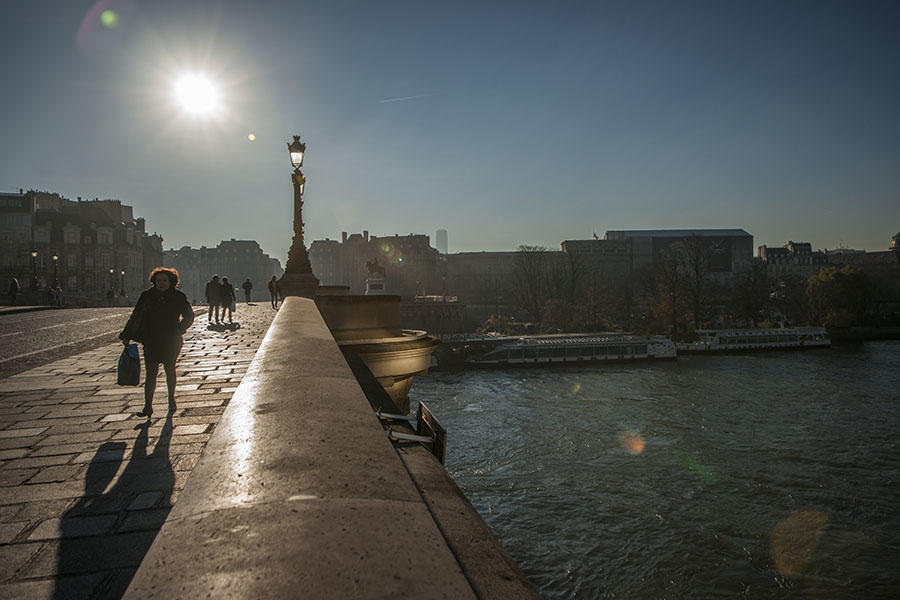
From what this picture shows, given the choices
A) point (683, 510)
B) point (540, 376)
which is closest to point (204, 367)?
point (683, 510)

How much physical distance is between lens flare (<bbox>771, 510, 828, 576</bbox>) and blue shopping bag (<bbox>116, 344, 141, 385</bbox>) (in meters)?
16.0

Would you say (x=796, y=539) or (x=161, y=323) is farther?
(x=796, y=539)

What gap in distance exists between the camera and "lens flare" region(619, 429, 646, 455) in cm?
2338

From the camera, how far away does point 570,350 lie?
51.0 m

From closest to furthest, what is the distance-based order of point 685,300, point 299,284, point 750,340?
point 299,284 → point 750,340 → point 685,300

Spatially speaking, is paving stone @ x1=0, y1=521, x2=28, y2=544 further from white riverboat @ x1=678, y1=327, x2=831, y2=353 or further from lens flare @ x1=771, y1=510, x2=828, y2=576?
white riverboat @ x1=678, y1=327, x2=831, y2=353

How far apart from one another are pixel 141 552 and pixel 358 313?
746 centimetres

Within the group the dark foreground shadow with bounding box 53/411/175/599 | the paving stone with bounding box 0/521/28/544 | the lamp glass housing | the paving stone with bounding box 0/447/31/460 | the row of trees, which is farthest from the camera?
the row of trees

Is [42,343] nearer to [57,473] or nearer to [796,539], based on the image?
[57,473]

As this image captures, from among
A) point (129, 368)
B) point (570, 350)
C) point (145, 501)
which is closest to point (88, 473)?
point (145, 501)

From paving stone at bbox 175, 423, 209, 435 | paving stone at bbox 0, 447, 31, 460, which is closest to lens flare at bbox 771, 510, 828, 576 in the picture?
paving stone at bbox 175, 423, 209, 435

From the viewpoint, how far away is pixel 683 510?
17.5m

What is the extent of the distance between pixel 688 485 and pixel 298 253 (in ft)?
50.6

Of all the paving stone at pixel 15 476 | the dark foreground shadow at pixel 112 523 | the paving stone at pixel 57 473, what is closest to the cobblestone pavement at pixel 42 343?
the paving stone at pixel 15 476
